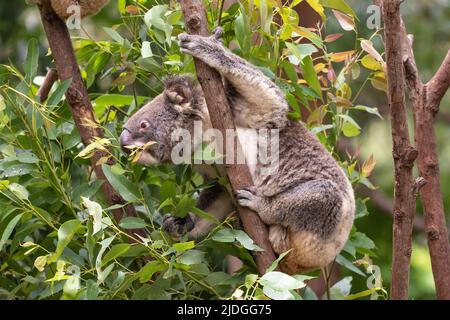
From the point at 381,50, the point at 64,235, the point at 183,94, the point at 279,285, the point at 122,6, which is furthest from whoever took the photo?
the point at 381,50

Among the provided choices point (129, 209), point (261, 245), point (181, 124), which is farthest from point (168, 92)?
point (261, 245)

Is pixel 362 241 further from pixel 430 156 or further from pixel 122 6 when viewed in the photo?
pixel 122 6

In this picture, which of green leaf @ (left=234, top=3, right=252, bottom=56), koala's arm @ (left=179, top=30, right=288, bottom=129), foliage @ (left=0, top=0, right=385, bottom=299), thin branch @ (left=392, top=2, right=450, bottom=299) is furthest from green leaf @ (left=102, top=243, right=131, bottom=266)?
thin branch @ (left=392, top=2, right=450, bottom=299)

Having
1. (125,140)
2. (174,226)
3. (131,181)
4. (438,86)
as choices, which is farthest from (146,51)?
(438,86)

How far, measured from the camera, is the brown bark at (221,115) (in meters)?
2.21

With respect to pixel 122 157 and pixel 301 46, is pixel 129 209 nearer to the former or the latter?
pixel 122 157

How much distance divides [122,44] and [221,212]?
72 centimetres

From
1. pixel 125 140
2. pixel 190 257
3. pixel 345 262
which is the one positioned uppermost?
pixel 125 140

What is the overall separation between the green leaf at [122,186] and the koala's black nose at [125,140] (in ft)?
0.55

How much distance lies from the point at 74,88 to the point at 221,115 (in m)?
0.53

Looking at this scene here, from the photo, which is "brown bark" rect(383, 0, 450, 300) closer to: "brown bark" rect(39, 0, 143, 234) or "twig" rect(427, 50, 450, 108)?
"twig" rect(427, 50, 450, 108)

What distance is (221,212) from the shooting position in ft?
9.07

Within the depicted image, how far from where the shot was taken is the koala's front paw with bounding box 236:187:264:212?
239cm

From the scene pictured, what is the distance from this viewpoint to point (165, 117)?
8.80ft
